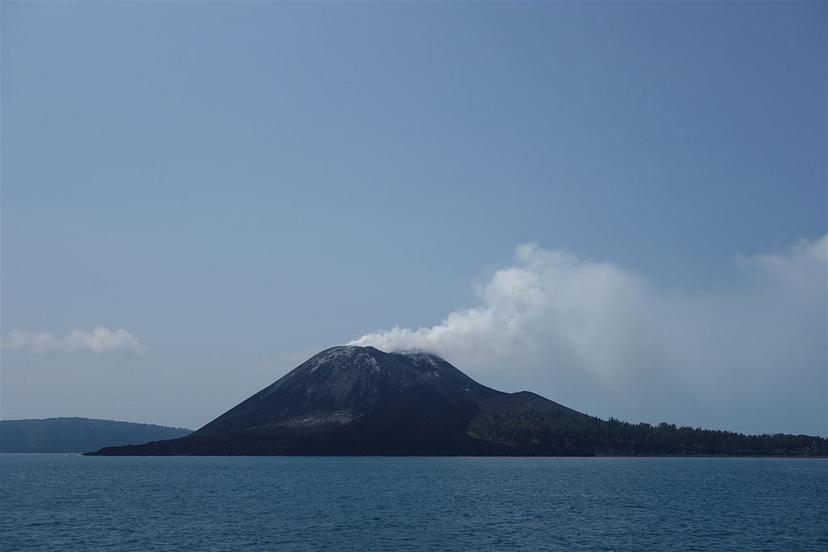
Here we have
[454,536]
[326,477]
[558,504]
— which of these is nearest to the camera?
[454,536]

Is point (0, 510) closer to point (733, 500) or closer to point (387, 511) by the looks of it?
point (387, 511)

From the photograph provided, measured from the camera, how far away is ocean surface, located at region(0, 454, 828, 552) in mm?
61188

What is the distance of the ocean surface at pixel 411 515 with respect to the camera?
201ft

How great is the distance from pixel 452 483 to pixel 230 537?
6718 cm

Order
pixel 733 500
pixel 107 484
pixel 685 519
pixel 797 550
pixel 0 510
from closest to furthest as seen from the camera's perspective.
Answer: pixel 797 550 < pixel 685 519 < pixel 0 510 < pixel 733 500 < pixel 107 484

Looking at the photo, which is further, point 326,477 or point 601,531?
point 326,477

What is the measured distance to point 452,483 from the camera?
12538 centimetres

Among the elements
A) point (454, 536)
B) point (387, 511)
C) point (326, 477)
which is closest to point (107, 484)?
point (326, 477)

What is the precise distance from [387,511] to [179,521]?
2150 cm

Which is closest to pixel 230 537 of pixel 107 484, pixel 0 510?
pixel 0 510

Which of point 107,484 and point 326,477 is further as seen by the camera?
point 326,477

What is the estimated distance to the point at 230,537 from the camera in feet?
→ 206

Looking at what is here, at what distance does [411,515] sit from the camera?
78.5 m

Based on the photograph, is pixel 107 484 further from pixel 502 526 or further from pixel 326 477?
pixel 502 526
